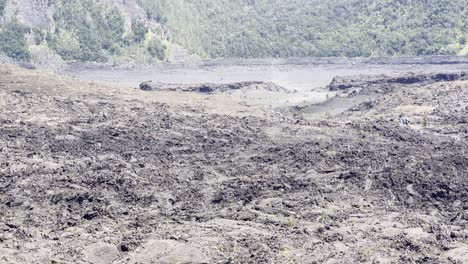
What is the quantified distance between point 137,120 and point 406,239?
13190mm

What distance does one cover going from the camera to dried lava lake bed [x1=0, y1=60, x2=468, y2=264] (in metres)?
17.5

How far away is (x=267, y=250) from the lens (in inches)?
669

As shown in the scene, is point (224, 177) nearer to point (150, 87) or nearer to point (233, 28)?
point (150, 87)

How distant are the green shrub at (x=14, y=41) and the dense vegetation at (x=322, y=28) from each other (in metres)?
10.0

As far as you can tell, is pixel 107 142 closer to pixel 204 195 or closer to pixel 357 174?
pixel 204 195

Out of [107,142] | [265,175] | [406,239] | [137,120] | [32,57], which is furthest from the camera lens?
[32,57]

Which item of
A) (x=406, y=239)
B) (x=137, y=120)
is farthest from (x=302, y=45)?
(x=406, y=239)

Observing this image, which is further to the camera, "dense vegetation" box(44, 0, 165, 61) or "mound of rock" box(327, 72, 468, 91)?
"dense vegetation" box(44, 0, 165, 61)

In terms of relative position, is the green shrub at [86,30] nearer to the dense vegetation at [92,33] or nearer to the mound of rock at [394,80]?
the dense vegetation at [92,33]

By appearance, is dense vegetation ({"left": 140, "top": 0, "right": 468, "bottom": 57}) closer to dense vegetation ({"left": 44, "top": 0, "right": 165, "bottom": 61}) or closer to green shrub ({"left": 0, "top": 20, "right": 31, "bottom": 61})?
dense vegetation ({"left": 44, "top": 0, "right": 165, "bottom": 61})

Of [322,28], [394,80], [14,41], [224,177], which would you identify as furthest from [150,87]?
[322,28]

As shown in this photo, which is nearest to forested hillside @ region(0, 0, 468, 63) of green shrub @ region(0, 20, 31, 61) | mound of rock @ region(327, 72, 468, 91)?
green shrub @ region(0, 20, 31, 61)

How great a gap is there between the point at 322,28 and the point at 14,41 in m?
22.6

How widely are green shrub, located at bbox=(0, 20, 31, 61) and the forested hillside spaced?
6cm
